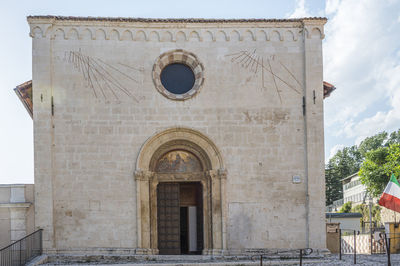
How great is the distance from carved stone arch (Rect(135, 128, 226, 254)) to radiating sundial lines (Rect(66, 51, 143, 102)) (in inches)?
70.9

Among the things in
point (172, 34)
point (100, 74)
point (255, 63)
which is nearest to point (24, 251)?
point (100, 74)

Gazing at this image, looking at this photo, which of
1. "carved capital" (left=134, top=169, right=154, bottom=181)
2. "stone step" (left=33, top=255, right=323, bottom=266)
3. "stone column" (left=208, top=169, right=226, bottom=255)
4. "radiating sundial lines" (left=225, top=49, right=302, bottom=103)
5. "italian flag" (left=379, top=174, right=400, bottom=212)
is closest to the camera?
"stone step" (left=33, top=255, right=323, bottom=266)

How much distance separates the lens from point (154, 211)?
52.5 ft

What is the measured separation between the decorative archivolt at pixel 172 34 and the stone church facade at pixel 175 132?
3cm

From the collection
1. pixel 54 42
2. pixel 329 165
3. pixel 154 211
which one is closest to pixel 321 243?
pixel 154 211

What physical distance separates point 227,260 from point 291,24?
26.3 feet

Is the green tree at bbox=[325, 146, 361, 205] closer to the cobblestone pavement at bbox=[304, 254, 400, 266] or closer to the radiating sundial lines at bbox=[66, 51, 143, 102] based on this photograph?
the cobblestone pavement at bbox=[304, 254, 400, 266]

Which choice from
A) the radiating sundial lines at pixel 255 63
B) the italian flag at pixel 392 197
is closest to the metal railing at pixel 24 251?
the radiating sundial lines at pixel 255 63

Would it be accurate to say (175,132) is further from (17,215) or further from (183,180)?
(17,215)

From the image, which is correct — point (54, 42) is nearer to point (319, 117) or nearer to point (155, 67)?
point (155, 67)

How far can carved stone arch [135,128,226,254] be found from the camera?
612 inches

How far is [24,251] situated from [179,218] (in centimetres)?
494

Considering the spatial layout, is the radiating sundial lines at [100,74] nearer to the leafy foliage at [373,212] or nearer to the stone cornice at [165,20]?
the stone cornice at [165,20]

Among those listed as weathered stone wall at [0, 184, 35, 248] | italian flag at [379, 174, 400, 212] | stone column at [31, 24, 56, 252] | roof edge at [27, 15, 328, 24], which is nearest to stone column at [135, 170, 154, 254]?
stone column at [31, 24, 56, 252]
